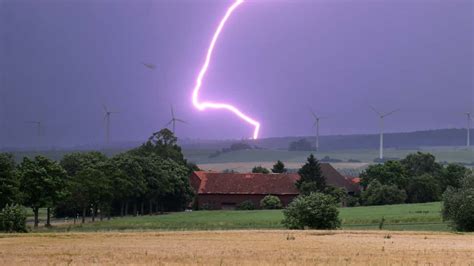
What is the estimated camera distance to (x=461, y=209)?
7281 cm

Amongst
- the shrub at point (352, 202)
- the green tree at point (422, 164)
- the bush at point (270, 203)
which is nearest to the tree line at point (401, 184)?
the shrub at point (352, 202)

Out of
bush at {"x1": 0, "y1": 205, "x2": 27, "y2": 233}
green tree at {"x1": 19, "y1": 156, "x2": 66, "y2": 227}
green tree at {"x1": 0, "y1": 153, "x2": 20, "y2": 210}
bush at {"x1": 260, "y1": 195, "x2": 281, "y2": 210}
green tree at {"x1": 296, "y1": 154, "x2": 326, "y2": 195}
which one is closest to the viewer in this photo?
bush at {"x1": 0, "y1": 205, "x2": 27, "y2": 233}

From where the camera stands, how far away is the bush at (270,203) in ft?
482

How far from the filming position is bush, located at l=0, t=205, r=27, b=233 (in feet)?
245

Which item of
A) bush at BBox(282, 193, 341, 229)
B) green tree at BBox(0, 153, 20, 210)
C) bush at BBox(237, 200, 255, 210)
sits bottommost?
bush at BBox(237, 200, 255, 210)

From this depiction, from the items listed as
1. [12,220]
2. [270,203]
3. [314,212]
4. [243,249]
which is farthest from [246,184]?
[243,249]

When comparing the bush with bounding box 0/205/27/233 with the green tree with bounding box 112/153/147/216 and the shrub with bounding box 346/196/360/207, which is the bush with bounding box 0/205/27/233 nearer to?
the green tree with bounding box 112/153/147/216

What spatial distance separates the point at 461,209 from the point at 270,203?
249 feet

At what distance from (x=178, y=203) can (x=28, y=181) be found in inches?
2251

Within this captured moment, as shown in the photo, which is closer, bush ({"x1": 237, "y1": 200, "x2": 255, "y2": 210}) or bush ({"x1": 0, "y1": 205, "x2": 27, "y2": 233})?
bush ({"x1": 0, "y1": 205, "x2": 27, "y2": 233})

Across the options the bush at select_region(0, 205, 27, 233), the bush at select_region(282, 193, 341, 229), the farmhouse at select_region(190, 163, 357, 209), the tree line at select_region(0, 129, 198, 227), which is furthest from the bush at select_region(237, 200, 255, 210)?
the bush at select_region(0, 205, 27, 233)

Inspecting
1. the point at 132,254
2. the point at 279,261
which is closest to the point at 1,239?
the point at 132,254

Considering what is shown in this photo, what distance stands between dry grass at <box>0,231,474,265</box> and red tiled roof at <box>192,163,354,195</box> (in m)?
91.4

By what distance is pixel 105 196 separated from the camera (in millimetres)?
114125
